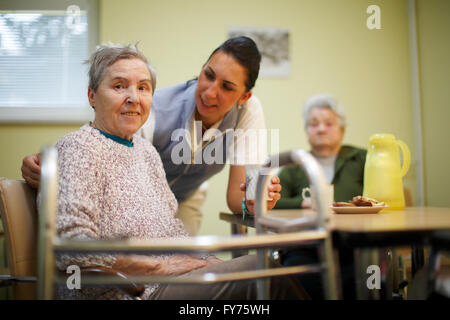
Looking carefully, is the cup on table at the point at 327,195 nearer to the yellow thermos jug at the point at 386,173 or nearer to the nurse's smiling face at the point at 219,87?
the yellow thermos jug at the point at 386,173

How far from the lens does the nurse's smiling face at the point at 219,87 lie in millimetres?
1722

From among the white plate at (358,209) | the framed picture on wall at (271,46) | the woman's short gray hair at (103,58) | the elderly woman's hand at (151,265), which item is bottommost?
the elderly woman's hand at (151,265)

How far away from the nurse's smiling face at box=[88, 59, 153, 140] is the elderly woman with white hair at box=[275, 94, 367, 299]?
98 cm

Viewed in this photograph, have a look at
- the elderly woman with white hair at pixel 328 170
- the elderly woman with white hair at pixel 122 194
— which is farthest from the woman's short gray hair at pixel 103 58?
the elderly woman with white hair at pixel 328 170

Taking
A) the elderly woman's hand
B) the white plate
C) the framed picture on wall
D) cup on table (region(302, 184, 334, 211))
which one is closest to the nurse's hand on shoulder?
cup on table (region(302, 184, 334, 211))

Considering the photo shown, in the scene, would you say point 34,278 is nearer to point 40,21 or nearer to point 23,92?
point 23,92

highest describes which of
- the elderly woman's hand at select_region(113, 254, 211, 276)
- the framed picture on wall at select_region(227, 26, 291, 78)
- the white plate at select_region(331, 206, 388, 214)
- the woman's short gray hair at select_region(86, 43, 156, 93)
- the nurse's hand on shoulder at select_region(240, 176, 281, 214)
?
the framed picture on wall at select_region(227, 26, 291, 78)

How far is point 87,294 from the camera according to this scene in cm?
96

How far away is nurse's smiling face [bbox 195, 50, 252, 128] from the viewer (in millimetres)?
1722

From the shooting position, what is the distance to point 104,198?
1.06 m

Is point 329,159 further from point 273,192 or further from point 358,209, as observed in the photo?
point 358,209

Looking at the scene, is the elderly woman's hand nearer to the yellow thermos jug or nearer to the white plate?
the white plate

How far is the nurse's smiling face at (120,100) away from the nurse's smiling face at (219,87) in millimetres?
527
